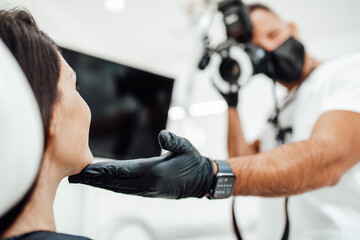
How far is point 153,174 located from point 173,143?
0.34 ft

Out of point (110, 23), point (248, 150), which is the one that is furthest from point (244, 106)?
point (110, 23)

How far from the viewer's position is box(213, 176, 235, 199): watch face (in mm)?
867

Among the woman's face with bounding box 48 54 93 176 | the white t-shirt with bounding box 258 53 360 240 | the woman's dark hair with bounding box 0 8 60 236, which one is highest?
the woman's dark hair with bounding box 0 8 60 236

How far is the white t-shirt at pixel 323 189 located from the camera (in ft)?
3.68

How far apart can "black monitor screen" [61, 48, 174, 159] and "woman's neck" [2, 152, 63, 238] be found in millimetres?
511

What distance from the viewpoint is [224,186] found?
A: 2.88 feet

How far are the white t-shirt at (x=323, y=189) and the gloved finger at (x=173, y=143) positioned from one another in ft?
2.18

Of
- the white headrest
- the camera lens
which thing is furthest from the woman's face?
the camera lens

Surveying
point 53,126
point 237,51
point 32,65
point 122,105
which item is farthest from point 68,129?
point 237,51

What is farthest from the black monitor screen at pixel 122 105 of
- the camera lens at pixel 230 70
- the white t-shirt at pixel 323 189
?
the white t-shirt at pixel 323 189

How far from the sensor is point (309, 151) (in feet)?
3.06

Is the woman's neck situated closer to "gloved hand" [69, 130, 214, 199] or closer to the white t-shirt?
"gloved hand" [69, 130, 214, 199]

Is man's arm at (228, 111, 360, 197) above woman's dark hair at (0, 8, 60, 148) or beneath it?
beneath

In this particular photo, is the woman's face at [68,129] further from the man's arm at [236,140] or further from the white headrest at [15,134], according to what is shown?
the man's arm at [236,140]
